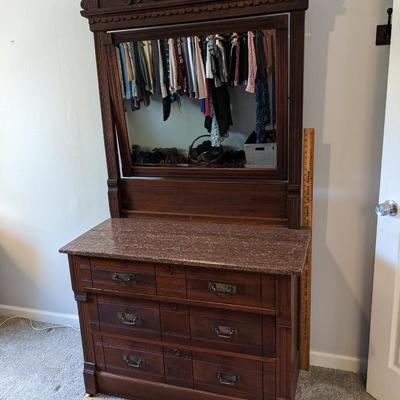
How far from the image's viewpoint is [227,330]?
1.60m

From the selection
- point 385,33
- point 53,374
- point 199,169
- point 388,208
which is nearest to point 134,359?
point 53,374

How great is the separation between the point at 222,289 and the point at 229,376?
42 centimetres

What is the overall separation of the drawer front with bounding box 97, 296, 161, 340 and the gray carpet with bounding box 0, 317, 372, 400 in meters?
0.40

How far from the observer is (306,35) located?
171cm

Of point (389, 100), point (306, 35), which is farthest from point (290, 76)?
point (389, 100)

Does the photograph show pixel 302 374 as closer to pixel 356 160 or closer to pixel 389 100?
pixel 356 160

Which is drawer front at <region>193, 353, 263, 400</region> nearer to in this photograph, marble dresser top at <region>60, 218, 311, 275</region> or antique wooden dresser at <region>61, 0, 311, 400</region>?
antique wooden dresser at <region>61, 0, 311, 400</region>

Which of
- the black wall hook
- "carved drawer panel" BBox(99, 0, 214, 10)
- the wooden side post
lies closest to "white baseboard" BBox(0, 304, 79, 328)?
the wooden side post

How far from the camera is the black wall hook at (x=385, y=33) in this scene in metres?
1.57

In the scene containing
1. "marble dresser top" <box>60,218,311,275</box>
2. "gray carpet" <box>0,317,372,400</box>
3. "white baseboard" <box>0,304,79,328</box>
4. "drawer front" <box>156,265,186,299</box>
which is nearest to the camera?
"marble dresser top" <box>60,218,311,275</box>

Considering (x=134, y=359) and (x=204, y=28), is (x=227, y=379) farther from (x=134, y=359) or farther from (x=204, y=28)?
(x=204, y=28)

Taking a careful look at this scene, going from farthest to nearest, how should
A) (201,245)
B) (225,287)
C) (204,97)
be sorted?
(204,97), (201,245), (225,287)

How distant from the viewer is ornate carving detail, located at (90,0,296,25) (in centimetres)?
161

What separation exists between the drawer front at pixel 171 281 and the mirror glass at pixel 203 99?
1.82ft
